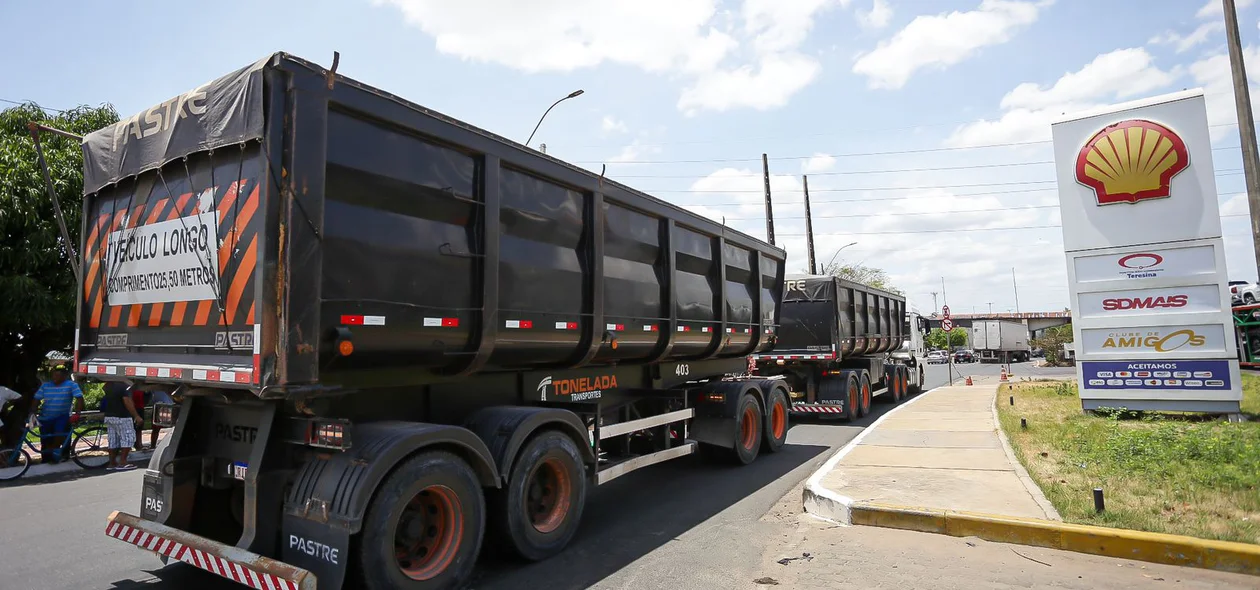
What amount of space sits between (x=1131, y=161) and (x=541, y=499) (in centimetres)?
1167

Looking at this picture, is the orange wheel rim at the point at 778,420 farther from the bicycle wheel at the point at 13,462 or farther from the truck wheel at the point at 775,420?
the bicycle wheel at the point at 13,462

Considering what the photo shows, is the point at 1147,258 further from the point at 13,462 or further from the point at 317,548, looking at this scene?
the point at 13,462

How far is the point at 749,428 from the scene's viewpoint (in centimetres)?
933

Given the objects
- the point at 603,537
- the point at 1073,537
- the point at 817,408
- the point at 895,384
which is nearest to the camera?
the point at 1073,537

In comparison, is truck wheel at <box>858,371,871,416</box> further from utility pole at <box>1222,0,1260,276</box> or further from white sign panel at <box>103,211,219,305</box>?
white sign panel at <box>103,211,219,305</box>

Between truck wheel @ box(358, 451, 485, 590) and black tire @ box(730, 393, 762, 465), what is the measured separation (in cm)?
478

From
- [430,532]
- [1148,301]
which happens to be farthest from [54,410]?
[1148,301]

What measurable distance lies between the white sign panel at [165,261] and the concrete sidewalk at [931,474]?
521 cm

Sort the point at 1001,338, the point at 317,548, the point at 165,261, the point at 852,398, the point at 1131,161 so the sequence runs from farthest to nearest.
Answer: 1. the point at 1001,338
2. the point at 852,398
3. the point at 1131,161
4. the point at 165,261
5. the point at 317,548

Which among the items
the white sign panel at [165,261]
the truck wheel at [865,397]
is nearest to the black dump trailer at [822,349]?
the truck wheel at [865,397]

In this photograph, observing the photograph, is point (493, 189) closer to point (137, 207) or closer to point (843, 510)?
point (137, 207)

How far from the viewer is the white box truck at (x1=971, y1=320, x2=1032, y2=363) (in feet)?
177

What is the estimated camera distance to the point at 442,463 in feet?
14.2

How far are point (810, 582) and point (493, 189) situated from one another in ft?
11.5
